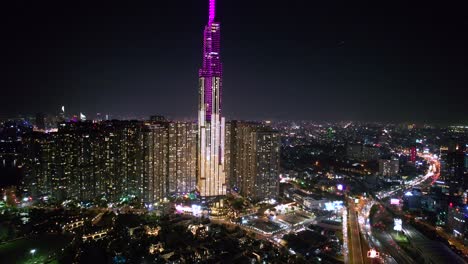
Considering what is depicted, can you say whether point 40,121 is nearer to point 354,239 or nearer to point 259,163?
point 259,163

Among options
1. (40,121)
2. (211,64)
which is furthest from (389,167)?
(40,121)

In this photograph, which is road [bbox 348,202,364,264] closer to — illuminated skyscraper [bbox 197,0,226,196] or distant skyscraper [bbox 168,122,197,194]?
illuminated skyscraper [bbox 197,0,226,196]

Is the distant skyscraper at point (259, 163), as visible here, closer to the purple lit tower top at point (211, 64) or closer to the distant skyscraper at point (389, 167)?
the purple lit tower top at point (211, 64)

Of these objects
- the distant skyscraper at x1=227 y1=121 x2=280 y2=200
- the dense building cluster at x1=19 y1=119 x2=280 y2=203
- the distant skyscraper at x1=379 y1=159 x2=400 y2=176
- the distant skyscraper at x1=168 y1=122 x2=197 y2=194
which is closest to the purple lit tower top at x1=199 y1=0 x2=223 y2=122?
the distant skyscraper at x1=168 y1=122 x2=197 y2=194

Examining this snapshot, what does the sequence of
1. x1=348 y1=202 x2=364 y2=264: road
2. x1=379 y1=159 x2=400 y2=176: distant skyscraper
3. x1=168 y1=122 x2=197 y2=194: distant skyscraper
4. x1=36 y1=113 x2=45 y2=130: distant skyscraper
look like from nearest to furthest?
1. x1=348 y1=202 x2=364 y2=264: road
2. x1=168 y1=122 x2=197 y2=194: distant skyscraper
3. x1=379 y1=159 x2=400 y2=176: distant skyscraper
4. x1=36 y1=113 x2=45 y2=130: distant skyscraper

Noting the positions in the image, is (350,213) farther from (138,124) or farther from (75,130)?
(75,130)

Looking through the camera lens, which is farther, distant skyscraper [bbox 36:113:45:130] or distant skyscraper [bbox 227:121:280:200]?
distant skyscraper [bbox 36:113:45:130]
